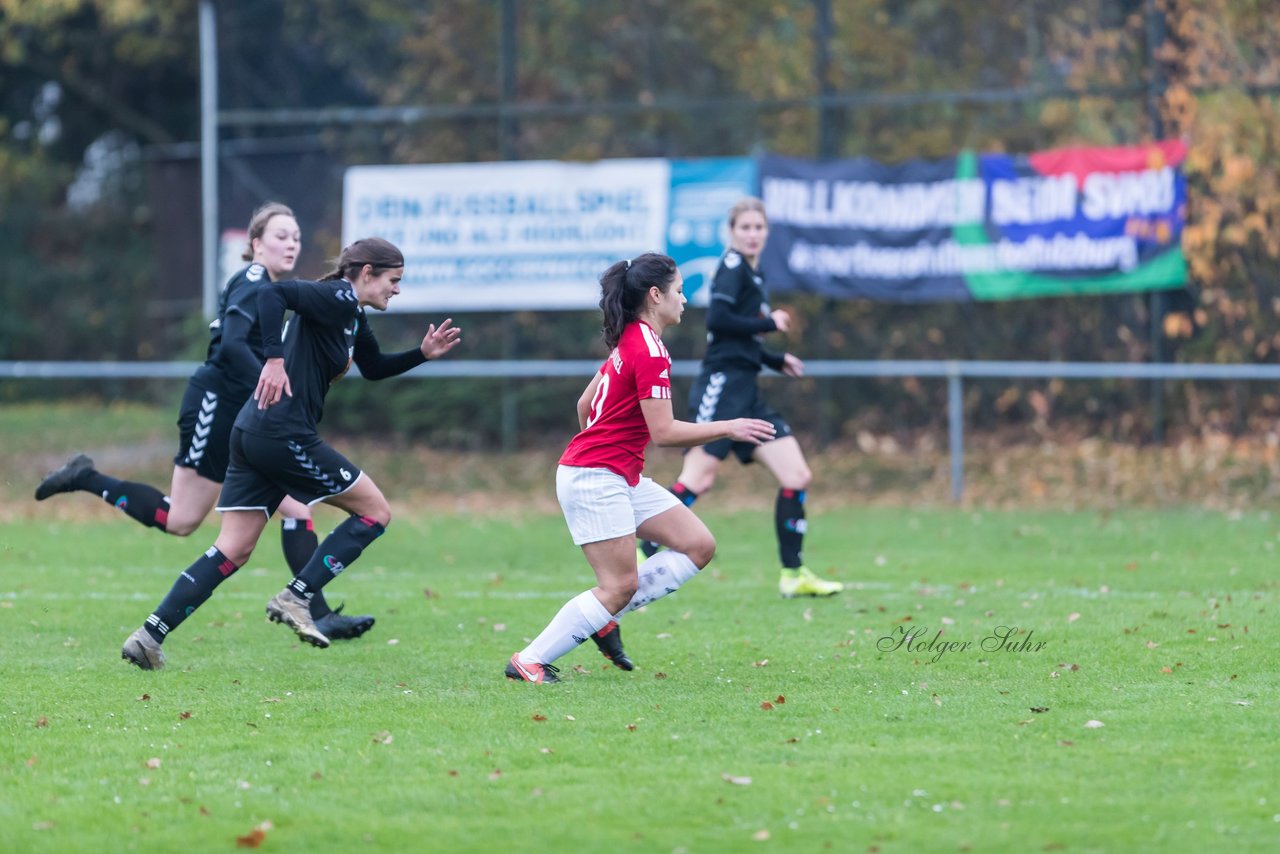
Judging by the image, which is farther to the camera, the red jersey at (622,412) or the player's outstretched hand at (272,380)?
the player's outstretched hand at (272,380)

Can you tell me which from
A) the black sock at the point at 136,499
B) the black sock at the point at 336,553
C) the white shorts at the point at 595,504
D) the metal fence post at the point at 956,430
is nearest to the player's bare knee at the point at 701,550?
Result: the white shorts at the point at 595,504

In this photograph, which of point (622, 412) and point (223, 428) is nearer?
point (622, 412)

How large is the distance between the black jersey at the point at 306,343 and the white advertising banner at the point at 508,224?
28.5ft

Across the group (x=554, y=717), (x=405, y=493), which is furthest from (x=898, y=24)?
(x=554, y=717)

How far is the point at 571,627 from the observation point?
6781 millimetres

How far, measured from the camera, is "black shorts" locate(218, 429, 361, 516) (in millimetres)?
7355

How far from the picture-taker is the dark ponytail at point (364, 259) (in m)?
7.47

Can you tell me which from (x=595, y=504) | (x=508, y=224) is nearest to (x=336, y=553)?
(x=595, y=504)

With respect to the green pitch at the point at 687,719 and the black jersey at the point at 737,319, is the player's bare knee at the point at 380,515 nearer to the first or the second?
the green pitch at the point at 687,719

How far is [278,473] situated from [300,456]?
0.44 feet

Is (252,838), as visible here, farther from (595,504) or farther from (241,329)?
(241,329)

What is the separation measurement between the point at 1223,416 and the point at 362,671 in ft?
33.3

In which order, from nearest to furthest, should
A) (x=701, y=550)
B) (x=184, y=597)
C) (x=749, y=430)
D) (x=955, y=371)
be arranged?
(x=749, y=430) < (x=701, y=550) < (x=184, y=597) < (x=955, y=371)

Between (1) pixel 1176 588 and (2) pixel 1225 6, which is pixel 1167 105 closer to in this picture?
(2) pixel 1225 6
